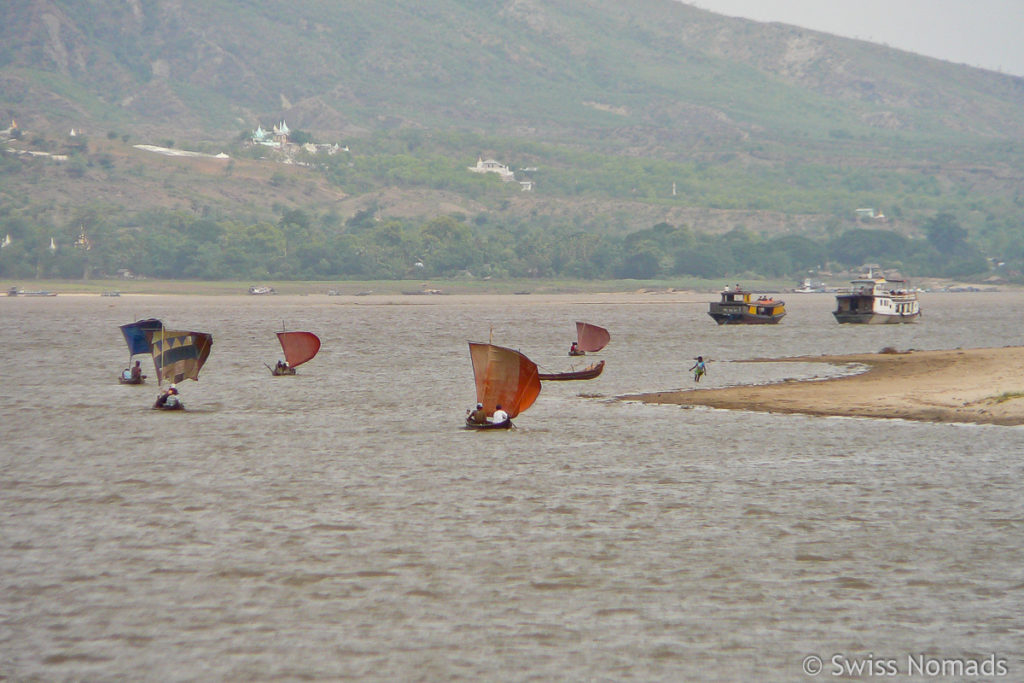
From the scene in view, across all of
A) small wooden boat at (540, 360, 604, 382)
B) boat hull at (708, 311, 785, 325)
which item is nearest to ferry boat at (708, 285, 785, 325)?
boat hull at (708, 311, 785, 325)

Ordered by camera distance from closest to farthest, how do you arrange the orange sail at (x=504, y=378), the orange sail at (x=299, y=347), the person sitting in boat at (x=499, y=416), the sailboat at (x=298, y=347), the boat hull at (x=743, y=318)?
1. the orange sail at (x=504, y=378)
2. the person sitting in boat at (x=499, y=416)
3. the sailboat at (x=298, y=347)
4. the orange sail at (x=299, y=347)
5. the boat hull at (x=743, y=318)

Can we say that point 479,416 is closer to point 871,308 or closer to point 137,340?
point 137,340

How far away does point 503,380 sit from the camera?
55031 mm

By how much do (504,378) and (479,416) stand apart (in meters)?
2.93

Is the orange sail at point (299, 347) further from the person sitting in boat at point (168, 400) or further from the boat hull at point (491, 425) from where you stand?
the boat hull at point (491, 425)

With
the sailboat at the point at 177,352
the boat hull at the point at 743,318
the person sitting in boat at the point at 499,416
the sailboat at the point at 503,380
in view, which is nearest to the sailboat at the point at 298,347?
the sailboat at the point at 177,352

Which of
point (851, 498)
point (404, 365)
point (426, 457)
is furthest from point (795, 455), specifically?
point (404, 365)

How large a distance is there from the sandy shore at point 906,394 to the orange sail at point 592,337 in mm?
26365

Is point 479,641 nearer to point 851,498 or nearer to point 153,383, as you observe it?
point 851,498

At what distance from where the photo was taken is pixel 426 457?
49594 mm

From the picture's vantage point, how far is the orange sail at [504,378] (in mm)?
52969

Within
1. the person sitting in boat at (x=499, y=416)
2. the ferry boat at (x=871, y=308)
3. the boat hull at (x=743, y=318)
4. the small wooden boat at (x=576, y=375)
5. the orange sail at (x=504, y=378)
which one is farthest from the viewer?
the ferry boat at (x=871, y=308)

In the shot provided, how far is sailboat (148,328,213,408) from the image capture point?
70.9 metres

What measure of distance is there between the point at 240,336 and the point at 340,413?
83291 millimetres
